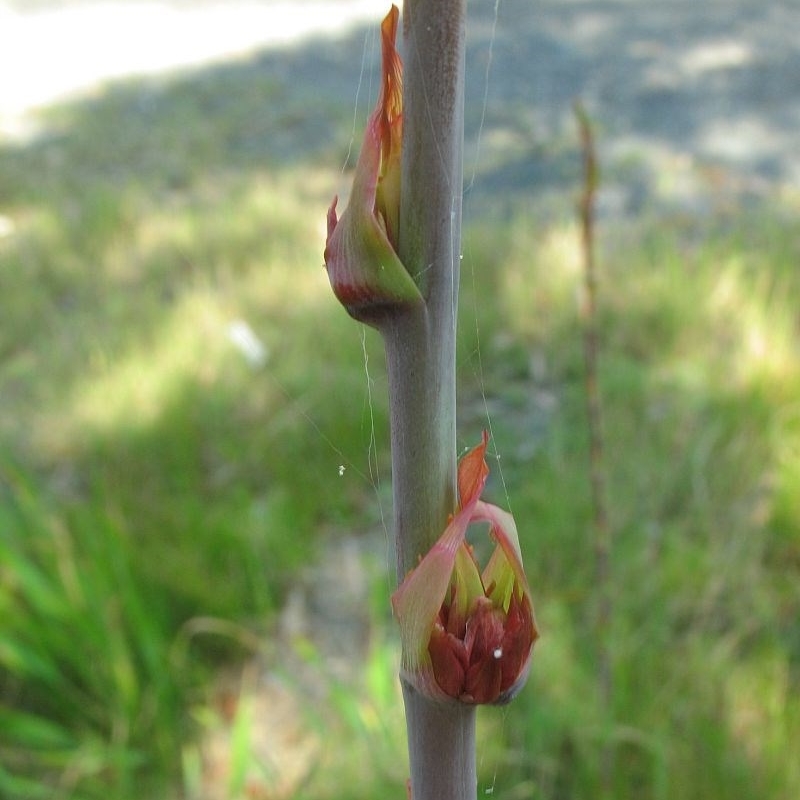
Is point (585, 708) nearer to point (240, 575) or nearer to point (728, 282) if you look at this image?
point (240, 575)

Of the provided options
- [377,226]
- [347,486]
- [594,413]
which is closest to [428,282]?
[377,226]

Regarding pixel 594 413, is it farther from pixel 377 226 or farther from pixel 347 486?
pixel 347 486

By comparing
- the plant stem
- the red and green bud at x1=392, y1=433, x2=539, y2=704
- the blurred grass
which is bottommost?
the blurred grass

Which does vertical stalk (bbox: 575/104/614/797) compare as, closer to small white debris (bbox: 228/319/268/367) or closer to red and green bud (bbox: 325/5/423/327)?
red and green bud (bbox: 325/5/423/327)

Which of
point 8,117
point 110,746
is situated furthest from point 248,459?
point 8,117

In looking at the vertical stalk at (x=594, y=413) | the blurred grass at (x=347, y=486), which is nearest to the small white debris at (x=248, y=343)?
the blurred grass at (x=347, y=486)

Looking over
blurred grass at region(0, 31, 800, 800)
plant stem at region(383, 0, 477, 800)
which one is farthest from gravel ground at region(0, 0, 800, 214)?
plant stem at region(383, 0, 477, 800)
